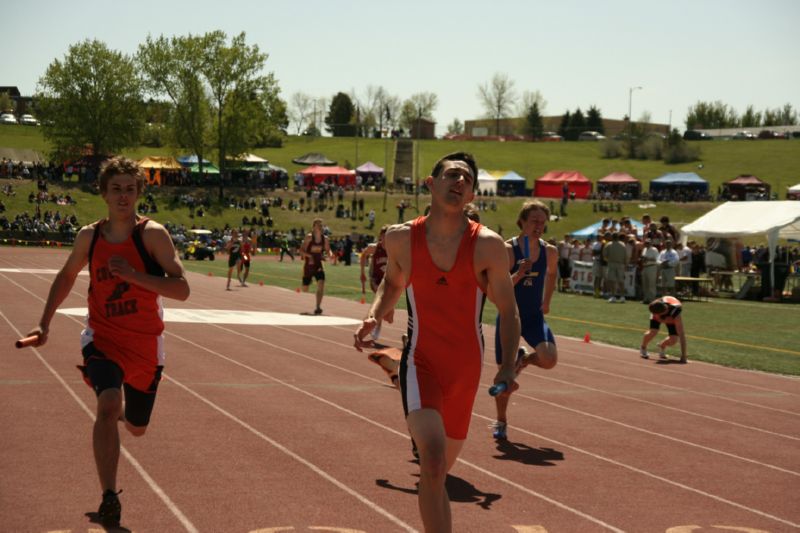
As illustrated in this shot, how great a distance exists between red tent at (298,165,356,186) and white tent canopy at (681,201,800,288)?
51.0 metres

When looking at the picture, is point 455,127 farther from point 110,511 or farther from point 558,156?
point 110,511

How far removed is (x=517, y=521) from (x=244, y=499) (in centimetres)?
172

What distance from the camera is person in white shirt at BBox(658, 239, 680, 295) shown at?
27812 mm

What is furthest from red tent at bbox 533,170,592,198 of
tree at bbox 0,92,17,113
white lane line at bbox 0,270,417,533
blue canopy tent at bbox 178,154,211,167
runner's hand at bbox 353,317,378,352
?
tree at bbox 0,92,17,113

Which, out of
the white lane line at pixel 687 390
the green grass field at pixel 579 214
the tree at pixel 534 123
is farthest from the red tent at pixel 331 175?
the tree at pixel 534 123

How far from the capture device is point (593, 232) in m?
40.2

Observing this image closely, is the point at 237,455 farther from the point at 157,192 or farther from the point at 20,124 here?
the point at 20,124

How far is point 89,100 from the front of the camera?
88.8m

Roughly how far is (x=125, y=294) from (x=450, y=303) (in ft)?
6.71

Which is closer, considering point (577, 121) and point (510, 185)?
point (510, 185)

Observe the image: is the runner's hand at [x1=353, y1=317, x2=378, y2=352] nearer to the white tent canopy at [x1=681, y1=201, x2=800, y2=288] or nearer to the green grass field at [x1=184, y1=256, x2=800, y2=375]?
the green grass field at [x1=184, y1=256, x2=800, y2=375]

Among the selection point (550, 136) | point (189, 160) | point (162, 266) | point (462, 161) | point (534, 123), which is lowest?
point (162, 266)

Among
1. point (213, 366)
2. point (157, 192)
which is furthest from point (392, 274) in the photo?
point (157, 192)

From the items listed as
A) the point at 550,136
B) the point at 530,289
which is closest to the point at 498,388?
the point at 530,289
